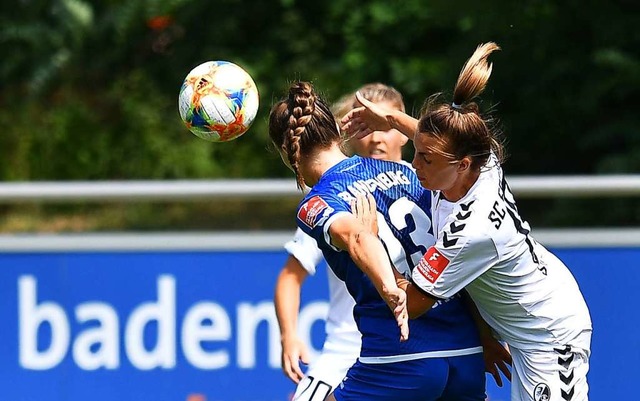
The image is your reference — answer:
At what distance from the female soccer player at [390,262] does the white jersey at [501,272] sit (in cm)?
11

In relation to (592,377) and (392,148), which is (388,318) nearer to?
(392,148)

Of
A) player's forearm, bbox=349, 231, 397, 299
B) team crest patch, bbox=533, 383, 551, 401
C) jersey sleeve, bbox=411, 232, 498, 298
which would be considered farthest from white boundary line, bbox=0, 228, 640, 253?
player's forearm, bbox=349, 231, 397, 299

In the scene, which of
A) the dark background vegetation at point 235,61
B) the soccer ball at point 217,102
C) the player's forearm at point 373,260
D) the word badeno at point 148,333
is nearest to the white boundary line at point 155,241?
the word badeno at point 148,333

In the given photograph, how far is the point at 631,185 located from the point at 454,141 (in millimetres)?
2393

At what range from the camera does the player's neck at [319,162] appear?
366 centimetres

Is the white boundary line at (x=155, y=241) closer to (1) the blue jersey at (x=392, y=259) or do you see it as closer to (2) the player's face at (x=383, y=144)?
(2) the player's face at (x=383, y=144)

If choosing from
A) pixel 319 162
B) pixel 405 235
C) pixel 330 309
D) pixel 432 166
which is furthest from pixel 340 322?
pixel 432 166

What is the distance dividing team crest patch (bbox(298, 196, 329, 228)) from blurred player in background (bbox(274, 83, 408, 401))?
2.97 feet

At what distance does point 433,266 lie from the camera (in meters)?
3.40

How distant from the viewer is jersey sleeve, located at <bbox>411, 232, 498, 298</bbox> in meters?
3.37

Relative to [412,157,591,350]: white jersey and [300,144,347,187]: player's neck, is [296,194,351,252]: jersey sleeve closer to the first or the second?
[300,144,347,187]: player's neck

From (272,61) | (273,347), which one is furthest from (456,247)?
(272,61)

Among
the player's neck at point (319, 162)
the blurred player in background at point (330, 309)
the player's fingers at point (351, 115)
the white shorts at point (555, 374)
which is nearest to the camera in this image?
the white shorts at point (555, 374)

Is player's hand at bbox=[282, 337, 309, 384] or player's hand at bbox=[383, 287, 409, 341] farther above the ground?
player's hand at bbox=[282, 337, 309, 384]
